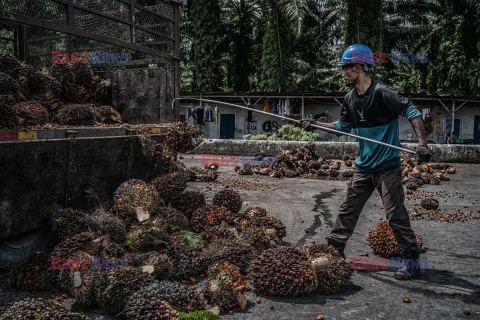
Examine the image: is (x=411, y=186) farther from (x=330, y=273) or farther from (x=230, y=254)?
(x=230, y=254)

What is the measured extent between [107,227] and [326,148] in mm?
12170

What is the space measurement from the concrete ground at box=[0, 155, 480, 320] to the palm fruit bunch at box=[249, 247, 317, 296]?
84 mm

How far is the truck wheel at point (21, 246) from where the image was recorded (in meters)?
3.91

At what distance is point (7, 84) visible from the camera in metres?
5.02

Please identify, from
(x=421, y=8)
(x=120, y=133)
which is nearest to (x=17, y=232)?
(x=120, y=133)

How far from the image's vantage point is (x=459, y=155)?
14.0m

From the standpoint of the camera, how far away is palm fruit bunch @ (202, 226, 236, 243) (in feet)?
14.7

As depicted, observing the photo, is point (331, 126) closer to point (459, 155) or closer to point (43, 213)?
point (43, 213)

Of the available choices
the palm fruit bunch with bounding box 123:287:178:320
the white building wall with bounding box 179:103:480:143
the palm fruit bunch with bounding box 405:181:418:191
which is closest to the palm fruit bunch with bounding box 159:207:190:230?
the palm fruit bunch with bounding box 123:287:178:320

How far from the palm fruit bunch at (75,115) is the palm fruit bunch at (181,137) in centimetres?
119

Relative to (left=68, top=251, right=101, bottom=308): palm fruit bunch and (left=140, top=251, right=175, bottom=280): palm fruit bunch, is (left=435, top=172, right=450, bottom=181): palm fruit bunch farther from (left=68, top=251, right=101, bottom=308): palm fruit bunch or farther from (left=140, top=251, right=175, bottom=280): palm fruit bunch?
(left=68, top=251, right=101, bottom=308): palm fruit bunch

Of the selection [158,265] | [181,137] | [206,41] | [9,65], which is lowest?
[158,265]

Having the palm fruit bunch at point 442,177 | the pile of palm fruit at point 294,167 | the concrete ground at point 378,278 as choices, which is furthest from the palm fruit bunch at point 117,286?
the palm fruit bunch at point 442,177

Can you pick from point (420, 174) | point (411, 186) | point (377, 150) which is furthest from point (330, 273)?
point (420, 174)
